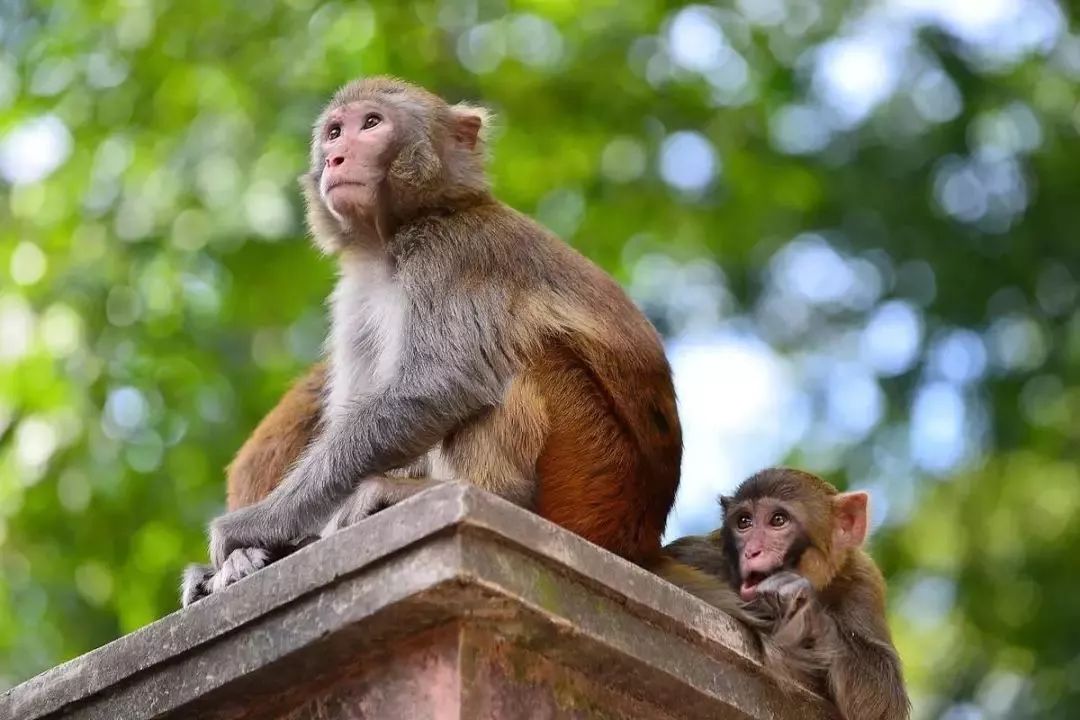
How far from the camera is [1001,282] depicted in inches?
523

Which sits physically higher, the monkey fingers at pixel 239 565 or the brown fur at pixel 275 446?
the brown fur at pixel 275 446

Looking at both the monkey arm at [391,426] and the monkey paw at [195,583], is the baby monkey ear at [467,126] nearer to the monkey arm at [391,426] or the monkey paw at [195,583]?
the monkey arm at [391,426]

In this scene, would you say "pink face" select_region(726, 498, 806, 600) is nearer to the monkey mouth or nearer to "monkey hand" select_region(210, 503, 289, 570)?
"monkey hand" select_region(210, 503, 289, 570)

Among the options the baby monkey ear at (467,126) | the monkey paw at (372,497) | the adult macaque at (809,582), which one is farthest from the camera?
the baby monkey ear at (467,126)

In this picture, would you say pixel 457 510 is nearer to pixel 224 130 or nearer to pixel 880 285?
pixel 224 130

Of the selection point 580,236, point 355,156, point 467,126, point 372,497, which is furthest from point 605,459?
point 580,236

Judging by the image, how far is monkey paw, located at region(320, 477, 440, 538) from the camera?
5.41 m

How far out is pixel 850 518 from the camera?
6148mm

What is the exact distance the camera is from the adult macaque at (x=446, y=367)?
18.5 feet

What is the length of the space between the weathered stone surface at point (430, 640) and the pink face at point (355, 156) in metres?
2.02

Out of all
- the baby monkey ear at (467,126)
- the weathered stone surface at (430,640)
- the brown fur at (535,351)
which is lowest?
the weathered stone surface at (430,640)

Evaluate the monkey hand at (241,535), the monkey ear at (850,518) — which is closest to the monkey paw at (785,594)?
the monkey ear at (850,518)

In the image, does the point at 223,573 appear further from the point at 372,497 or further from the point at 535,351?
the point at 535,351

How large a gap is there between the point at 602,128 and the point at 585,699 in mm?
8976
